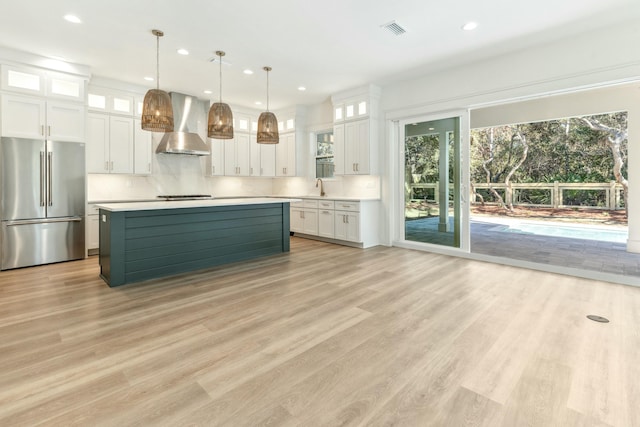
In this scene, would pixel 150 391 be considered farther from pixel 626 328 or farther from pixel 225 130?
pixel 626 328

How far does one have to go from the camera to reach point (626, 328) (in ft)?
8.29

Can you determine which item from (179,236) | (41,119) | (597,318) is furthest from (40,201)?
(597,318)

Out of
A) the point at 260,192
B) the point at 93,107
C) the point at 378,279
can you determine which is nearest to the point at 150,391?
the point at 378,279

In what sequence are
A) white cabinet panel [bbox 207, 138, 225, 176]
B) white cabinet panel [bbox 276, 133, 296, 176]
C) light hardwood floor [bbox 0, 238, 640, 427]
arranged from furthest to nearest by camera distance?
white cabinet panel [bbox 276, 133, 296, 176] → white cabinet panel [bbox 207, 138, 225, 176] → light hardwood floor [bbox 0, 238, 640, 427]

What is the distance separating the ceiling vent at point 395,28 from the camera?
3684mm

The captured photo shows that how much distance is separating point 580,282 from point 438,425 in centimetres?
346

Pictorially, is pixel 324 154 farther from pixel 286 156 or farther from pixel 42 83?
pixel 42 83

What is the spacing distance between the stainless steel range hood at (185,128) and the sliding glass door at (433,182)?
13.4 ft

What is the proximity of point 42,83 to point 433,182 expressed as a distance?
20.7 ft

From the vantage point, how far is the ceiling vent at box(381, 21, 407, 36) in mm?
3684

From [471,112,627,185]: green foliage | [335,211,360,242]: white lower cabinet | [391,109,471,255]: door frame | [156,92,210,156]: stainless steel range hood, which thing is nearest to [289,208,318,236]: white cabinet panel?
[335,211,360,242]: white lower cabinet

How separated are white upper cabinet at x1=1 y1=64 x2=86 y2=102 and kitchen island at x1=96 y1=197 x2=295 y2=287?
2143 millimetres

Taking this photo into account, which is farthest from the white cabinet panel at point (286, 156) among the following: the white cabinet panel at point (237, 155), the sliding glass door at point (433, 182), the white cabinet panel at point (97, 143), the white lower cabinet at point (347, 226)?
the white cabinet panel at point (97, 143)

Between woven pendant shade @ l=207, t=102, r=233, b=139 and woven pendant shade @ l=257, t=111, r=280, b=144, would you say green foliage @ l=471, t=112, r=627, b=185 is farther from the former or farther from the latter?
woven pendant shade @ l=207, t=102, r=233, b=139
